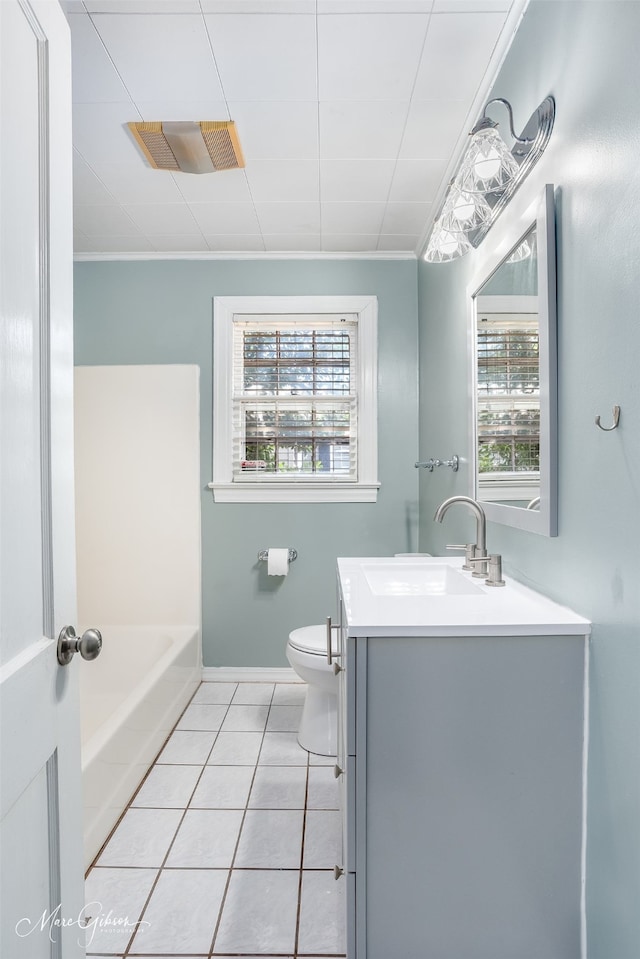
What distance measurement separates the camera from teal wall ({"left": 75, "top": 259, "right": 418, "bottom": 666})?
2.94 meters

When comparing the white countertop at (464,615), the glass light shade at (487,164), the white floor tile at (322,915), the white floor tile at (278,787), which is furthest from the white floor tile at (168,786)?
the glass light shade at (487,164)

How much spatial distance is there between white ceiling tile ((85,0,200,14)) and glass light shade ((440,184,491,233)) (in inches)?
32.4

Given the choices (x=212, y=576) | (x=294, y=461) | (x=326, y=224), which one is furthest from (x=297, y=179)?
(x=212, y=576)

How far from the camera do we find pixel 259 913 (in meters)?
1.41

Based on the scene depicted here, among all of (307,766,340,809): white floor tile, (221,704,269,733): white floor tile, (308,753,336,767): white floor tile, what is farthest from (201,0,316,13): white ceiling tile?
(221,704,269,733): white floor tile

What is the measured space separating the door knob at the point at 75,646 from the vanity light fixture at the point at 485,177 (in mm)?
1398

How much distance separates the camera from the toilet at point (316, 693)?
215cm

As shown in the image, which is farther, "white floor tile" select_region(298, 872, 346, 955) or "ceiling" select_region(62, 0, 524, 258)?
"ceiling" select_region(62, 0, 524, 258)

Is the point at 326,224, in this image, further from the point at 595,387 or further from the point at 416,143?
the point at 595,387

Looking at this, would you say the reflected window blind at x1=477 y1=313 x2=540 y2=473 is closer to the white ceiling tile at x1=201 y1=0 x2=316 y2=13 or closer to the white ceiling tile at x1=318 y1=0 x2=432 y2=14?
the white ceiling tile at x1=318 y1=0 x2=432 y2=14

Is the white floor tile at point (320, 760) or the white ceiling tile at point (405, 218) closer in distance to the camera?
the white floor tile at point (320, 760)

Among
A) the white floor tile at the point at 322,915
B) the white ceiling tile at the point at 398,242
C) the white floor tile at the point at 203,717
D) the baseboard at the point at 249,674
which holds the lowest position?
the white floor tile at the point at 203,717

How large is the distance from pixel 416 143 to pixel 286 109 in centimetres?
49

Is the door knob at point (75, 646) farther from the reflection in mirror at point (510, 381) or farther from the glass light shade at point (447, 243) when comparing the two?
the glass light shade at point (447, 243)
